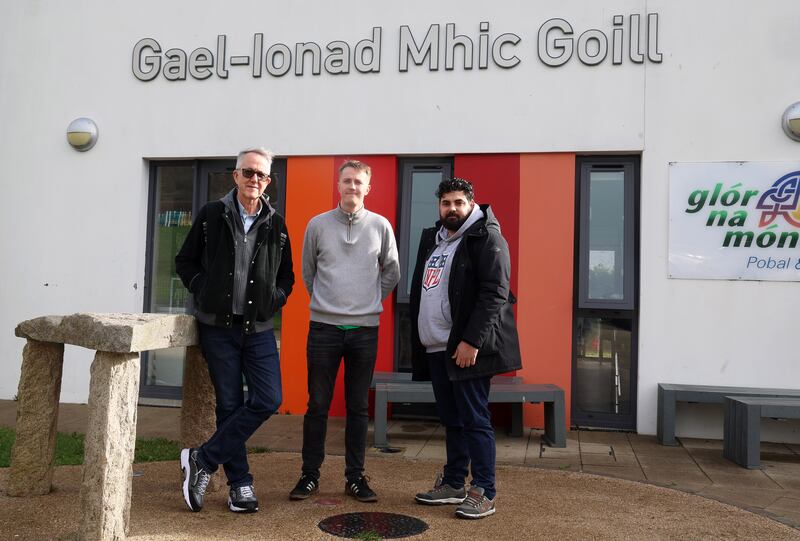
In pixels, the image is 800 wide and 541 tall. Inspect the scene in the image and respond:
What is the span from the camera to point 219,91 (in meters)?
7.46

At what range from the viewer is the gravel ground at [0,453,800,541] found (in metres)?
3.68

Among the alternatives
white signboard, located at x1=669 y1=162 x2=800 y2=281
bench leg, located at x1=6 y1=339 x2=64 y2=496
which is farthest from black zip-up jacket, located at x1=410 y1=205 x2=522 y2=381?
white signboard, located at x1=669 y1=162 x2=800 y2=281

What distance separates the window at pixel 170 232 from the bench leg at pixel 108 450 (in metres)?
4.22

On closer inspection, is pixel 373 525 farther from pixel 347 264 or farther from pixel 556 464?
pixel 556 464

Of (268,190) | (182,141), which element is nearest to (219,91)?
(182,141)

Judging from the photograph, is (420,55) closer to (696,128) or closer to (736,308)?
(696,128)

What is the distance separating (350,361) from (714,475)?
2.71 metres

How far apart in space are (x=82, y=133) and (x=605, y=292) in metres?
5.34

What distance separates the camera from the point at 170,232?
778 centimetres

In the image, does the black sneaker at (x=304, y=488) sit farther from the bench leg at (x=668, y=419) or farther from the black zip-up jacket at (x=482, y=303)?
the bench leg at (x=668, y=419)

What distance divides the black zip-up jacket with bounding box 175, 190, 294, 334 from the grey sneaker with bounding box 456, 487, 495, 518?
1429mm

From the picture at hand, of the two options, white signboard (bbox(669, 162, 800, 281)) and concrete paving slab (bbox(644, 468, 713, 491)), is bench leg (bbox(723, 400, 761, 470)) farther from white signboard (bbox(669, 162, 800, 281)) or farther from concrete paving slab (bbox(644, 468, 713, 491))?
white signboard (bbox(669, 162, 800, 281))

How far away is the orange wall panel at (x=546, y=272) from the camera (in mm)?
6762

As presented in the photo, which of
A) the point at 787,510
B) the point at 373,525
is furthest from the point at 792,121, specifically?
the point at 373,525
